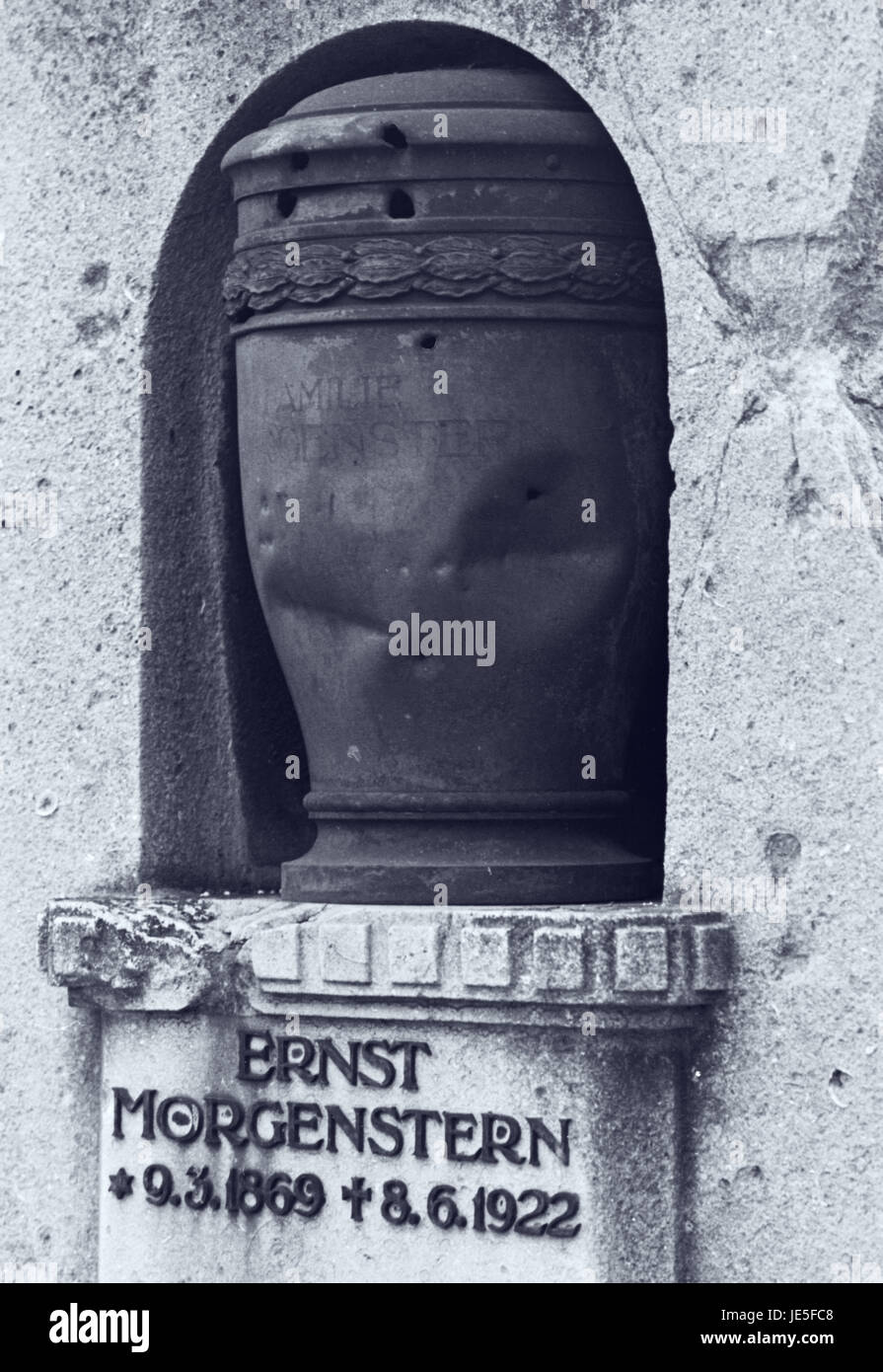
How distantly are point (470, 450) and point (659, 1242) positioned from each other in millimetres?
1203

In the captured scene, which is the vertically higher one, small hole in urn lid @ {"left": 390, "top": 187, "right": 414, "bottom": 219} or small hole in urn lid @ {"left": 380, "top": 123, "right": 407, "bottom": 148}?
small hole in urn lid @ {"left": 380, "top": 123, "right": 407, "bottom": 148}

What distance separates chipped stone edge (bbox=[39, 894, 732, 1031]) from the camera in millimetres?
3508

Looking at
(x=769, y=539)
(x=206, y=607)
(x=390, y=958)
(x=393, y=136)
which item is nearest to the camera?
(x=769, y=539)

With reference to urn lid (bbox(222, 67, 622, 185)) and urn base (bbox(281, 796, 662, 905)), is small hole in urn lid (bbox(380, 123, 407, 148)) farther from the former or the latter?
urn base (bbox(281, 796, 662, 905))

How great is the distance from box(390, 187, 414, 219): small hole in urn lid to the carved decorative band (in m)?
0.07

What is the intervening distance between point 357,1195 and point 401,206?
1.52m

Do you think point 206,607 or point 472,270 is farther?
point 206,607

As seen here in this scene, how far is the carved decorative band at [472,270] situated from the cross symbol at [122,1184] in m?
1.44

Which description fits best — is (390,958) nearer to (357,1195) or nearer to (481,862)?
(481,862)

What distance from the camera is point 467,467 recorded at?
12.2 feet

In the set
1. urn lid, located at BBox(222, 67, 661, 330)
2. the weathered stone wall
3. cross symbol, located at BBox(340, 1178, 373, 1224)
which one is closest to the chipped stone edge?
the weathered stone wall

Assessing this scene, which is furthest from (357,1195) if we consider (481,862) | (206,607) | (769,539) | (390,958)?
(769,539)
